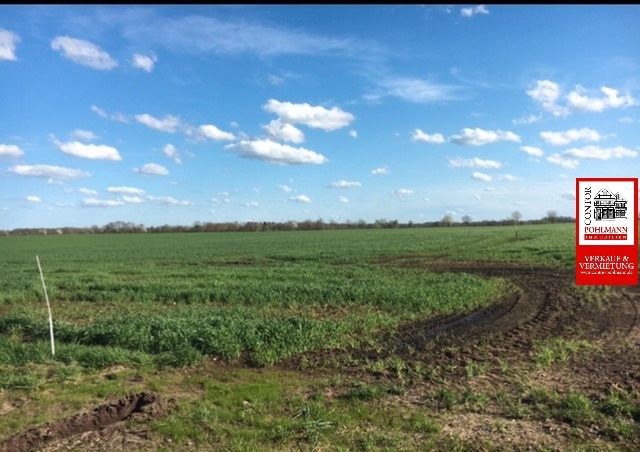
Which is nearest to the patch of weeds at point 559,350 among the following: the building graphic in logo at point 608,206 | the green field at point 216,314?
the green field at point 216,314

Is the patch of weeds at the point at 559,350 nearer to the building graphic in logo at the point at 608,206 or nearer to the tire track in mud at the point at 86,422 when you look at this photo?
the building graphic in logo at the point at 608,206

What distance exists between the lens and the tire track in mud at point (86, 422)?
517 centimetres

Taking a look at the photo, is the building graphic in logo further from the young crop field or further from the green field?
the green field

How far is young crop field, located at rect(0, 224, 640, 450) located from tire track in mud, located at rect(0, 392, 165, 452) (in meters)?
0.03

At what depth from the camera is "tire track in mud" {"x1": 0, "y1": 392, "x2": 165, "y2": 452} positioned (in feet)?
17.0

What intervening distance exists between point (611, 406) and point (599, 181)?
25.1 ft

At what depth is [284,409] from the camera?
5957mm

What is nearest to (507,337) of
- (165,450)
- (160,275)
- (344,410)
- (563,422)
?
(563,422)

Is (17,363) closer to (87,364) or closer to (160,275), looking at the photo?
(87,364)

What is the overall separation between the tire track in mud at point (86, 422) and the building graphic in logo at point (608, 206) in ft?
36.8

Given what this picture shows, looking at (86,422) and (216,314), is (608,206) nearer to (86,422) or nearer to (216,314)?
(216,314)

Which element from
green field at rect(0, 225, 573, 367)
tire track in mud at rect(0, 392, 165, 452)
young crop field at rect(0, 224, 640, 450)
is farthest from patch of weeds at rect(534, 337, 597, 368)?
tire track in mud at rect(0, 392, 165, 452)

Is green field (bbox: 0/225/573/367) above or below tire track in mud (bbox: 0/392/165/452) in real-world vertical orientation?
above

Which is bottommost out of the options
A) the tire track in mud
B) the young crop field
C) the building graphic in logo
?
the tire track in mud
